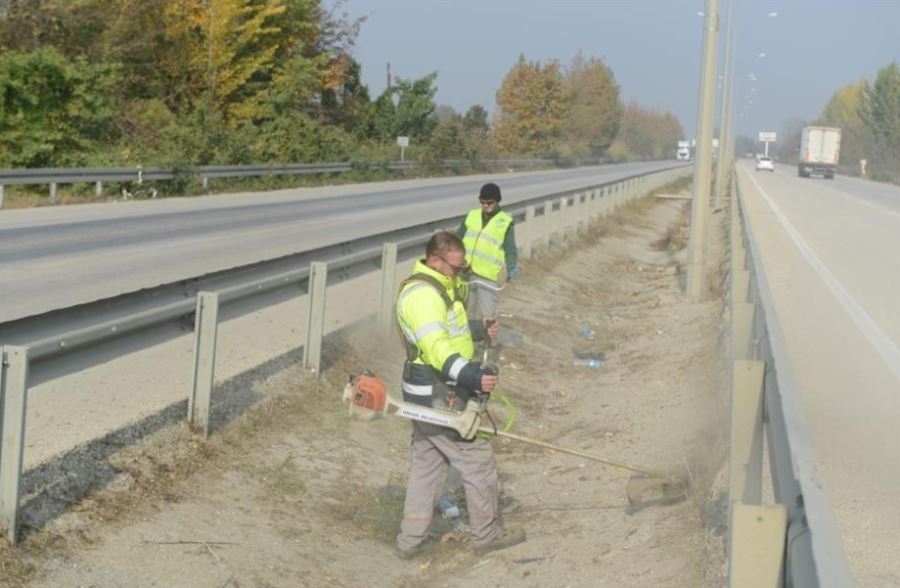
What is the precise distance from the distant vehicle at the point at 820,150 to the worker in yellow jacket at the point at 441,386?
291 feet

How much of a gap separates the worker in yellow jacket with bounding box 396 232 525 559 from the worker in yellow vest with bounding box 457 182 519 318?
4553 mm

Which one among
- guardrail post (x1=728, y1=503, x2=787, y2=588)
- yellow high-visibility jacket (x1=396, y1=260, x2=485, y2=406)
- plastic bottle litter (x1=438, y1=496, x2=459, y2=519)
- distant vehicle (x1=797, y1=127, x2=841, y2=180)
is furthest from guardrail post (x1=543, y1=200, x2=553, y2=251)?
distant vehicle (x1=797, y1=127, x2=841, y2=180)

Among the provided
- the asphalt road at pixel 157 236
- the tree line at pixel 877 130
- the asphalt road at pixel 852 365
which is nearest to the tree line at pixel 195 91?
the asphalt road at pixel 157 236

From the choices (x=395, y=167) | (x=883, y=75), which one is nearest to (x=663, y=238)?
(x=395, y=167)

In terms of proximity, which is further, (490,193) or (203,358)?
(490,193)

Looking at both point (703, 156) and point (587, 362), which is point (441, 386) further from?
point (703, 156)

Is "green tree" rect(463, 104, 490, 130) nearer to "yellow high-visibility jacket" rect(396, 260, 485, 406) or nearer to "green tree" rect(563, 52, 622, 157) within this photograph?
"green tree" rect(563, 52, 622, 157)

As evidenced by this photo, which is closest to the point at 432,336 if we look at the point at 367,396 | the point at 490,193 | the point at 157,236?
the point at 367,396

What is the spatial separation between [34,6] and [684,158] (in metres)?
138

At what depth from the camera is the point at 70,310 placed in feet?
22.3

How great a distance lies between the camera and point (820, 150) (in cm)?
9419

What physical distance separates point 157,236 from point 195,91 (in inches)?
1267

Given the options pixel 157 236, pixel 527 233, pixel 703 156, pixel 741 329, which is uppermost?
pixel 703 156

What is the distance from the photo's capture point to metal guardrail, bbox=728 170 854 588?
10.1 feet
